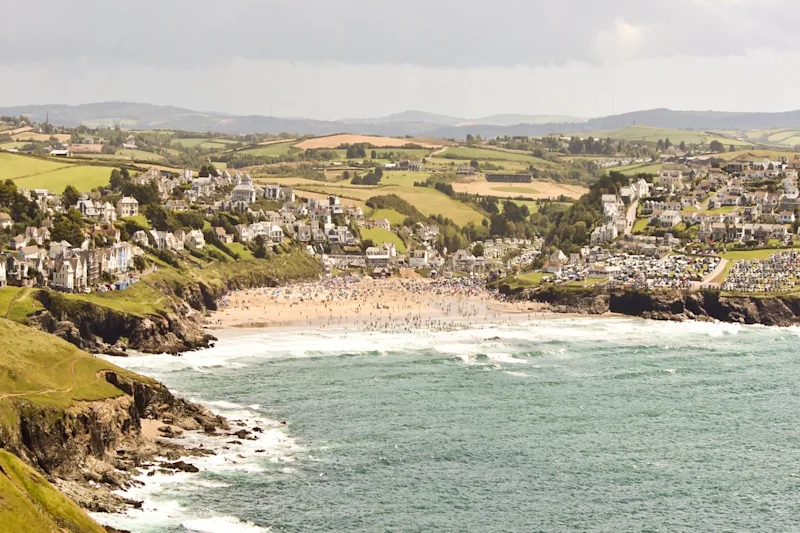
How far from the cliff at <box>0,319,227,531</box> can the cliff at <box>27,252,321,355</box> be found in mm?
24784

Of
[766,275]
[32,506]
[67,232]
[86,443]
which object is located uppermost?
[67,232]

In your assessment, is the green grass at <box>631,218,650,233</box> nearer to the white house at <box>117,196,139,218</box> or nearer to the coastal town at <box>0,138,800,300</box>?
the coastal town at <box>0,138,800,300</box>

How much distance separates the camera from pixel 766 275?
518ft

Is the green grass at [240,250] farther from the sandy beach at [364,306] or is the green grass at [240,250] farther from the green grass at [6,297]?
the green grass at [6,297]

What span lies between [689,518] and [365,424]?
28044mm

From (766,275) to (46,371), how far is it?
10979 centimetres

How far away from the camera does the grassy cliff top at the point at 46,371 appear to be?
73312mm

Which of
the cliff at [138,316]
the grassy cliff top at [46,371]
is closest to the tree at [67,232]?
the cliff at [138,316]

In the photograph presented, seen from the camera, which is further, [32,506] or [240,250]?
[240,250]

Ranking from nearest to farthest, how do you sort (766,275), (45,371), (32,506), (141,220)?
1. (32,506)
2. (45,371)
3. (766,275)
4. (141,220)

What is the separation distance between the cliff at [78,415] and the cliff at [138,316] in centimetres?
2478

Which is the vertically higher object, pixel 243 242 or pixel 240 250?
pixel 243 242

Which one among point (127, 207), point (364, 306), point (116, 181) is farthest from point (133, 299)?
point (116, 181)

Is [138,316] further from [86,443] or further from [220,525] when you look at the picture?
[220,525]
